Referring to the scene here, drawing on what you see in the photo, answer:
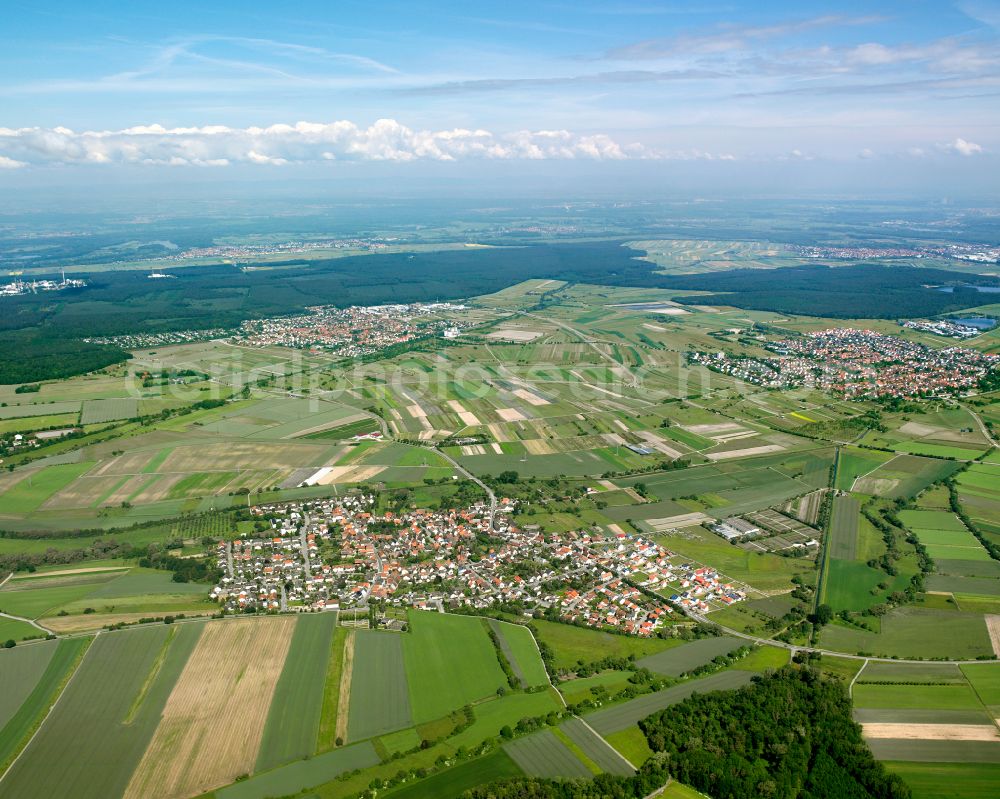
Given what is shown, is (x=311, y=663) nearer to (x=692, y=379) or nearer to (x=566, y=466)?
(x=566, y=466)

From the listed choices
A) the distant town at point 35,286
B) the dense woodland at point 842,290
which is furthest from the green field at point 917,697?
the distant town at point 35,286

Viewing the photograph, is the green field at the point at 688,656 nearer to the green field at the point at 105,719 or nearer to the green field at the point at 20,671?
the green field at the point at 105,719

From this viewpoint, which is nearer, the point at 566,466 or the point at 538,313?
the point at 566,466

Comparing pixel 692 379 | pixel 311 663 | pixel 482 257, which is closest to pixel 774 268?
pixel 482 257

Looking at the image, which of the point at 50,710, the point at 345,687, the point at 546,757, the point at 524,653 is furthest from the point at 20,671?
the point at 546,757

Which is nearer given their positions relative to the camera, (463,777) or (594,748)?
(463,777)

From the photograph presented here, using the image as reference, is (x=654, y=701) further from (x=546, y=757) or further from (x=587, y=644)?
(x=546, y=757)
